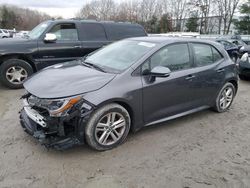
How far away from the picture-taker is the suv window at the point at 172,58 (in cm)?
366

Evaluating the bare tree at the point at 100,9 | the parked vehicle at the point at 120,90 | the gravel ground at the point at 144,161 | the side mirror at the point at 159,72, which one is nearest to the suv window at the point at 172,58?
the parked vehicle at the point at 120,90

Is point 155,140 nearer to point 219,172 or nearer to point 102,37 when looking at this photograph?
point 219,172

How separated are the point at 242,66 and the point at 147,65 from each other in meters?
5.17

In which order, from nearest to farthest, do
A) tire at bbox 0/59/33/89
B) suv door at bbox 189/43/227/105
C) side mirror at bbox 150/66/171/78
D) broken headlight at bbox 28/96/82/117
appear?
broken headlight at bbox 28/96/82/117, side mirror at bbox 150/66/171/78, suv door at bbox 189/43/227/105, tire at bbox 0/59/33/89

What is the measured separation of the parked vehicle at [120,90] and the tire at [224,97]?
0.16 meters

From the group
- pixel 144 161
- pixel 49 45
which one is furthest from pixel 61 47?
pixel 144 161

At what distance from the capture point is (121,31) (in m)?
7.61

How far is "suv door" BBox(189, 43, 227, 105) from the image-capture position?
4.22 meters

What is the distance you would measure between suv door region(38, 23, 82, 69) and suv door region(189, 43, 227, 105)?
12.1 ft

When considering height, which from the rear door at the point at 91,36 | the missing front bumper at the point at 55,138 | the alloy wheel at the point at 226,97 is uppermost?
the rear door at the point at 91,36

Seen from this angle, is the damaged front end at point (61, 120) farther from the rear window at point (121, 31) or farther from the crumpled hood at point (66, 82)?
the rear window at point (121, 31)

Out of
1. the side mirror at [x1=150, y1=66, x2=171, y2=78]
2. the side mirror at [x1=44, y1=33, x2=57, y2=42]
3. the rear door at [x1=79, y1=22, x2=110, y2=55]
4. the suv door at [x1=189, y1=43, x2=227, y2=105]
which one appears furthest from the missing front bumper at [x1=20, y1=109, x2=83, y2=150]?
the rear door at [x1=79, y1=22, x2=110, y2=55]

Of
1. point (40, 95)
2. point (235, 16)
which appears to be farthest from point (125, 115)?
point (235, 16)

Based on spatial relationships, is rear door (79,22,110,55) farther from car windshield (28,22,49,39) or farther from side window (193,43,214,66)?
side window (193,43,214,66)
